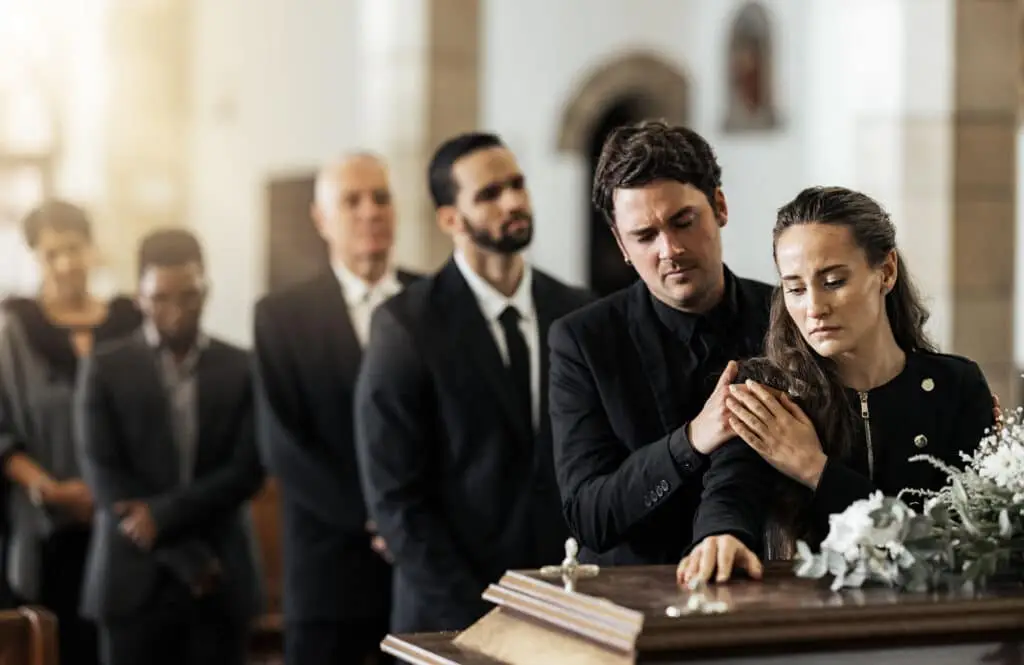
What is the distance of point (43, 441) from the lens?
703 cm

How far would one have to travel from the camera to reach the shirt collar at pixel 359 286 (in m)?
5.84

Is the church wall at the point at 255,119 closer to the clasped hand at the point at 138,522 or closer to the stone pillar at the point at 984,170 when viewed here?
the stone pillar at the point at 984,170

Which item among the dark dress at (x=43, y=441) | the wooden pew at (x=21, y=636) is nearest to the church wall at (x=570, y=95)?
the dark dress at (x=43, y=441)

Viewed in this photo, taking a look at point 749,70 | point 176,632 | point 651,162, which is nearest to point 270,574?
point 176,632

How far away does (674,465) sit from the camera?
3.14 meters

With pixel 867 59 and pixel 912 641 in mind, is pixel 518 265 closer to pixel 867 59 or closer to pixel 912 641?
pixel 912 641

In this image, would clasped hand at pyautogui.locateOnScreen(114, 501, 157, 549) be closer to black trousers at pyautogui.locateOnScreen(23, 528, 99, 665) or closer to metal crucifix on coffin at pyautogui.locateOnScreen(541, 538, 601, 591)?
black trousers at pyautogui.locateOnScreen(23, 528, 99, 665)

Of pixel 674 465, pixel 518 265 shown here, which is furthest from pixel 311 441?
pixel 674 465

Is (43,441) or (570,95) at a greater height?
(570,95)

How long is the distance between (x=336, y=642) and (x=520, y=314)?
1.37m

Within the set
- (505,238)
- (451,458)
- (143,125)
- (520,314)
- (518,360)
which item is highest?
(143,125)

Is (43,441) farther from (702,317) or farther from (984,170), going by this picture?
(702,317)

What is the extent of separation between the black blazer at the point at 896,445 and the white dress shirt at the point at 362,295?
2.84m

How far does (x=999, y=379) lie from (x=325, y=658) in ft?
12.8
